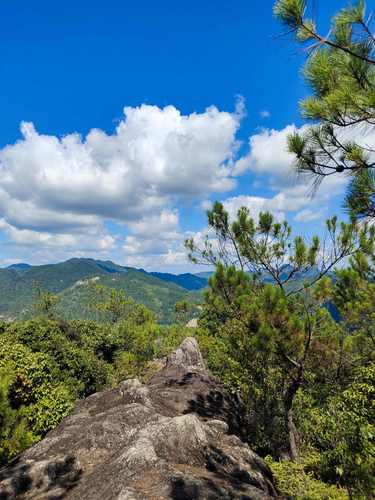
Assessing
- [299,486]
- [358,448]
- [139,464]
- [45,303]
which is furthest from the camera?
[45,303]

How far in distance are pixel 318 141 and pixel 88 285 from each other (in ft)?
178

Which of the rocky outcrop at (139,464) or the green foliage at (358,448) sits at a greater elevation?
the green foliage at (358,448)

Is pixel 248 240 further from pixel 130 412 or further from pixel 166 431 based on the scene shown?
pixel 130 412

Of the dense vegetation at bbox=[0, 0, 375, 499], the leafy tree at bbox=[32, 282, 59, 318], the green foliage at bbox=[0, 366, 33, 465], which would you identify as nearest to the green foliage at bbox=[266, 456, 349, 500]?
the dense vegetation at bbox=[0, 0, 375, 499]

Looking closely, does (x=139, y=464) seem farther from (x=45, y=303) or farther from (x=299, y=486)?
(x=45, y=303)

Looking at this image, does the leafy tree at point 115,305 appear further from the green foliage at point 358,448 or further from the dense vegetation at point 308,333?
the green foliage at point 358,448

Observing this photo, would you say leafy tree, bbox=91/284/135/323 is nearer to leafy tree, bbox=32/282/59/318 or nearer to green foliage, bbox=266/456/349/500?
leafy tree, bbox=32/282/59/318

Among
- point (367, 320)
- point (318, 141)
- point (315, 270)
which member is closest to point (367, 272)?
point (367, 320)

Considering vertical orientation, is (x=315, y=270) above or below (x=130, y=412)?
above

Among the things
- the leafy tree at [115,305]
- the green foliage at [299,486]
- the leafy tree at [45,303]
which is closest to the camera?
the green foliage at [299,486]

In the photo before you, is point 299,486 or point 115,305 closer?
point 299,486

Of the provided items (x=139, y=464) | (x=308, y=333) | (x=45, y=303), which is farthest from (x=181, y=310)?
(x=139, y=464)

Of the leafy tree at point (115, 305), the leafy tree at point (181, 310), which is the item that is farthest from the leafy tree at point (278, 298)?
the leafy tree at point (181, 310)

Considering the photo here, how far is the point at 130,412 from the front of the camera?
12219 millimetres
